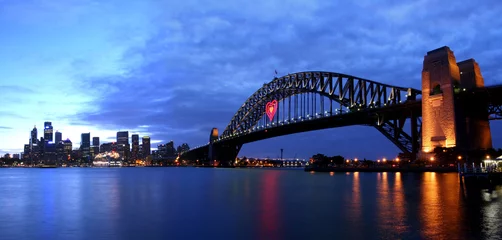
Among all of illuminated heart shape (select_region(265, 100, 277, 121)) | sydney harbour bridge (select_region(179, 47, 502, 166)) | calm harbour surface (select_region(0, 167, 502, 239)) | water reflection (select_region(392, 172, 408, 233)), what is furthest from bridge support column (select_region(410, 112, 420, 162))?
illuminated heart shape (select_region(265, 100, 277, 121))

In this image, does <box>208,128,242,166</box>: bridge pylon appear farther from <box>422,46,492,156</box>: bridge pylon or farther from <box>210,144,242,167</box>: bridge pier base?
<box>422,46,492,156</box>: bridge pylon

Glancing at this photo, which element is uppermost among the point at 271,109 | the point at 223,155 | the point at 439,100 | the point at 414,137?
the point at 271,109

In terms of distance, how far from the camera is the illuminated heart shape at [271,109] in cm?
11045

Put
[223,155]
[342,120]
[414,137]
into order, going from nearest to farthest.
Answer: [414,137]
[342,120]
[223,155]

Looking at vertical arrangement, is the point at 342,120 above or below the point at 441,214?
above

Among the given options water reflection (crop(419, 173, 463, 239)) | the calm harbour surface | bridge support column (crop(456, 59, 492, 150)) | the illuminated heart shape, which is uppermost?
the illuminated heart shape

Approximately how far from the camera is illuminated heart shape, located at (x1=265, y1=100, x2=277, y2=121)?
4348 inches

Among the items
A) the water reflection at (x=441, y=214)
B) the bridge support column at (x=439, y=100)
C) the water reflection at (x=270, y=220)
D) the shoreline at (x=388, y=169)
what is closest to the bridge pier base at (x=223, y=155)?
the shoreline at (x=388, y=169)

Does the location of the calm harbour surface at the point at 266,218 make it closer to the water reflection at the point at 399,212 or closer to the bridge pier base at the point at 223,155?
the water reflection at the point at 399,212

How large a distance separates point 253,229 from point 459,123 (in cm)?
5007

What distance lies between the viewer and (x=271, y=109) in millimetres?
112438

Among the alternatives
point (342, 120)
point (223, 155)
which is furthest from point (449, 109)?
point (223, 155)

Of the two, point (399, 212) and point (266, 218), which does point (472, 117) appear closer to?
point (399, 212)

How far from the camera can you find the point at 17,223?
72.1ft
